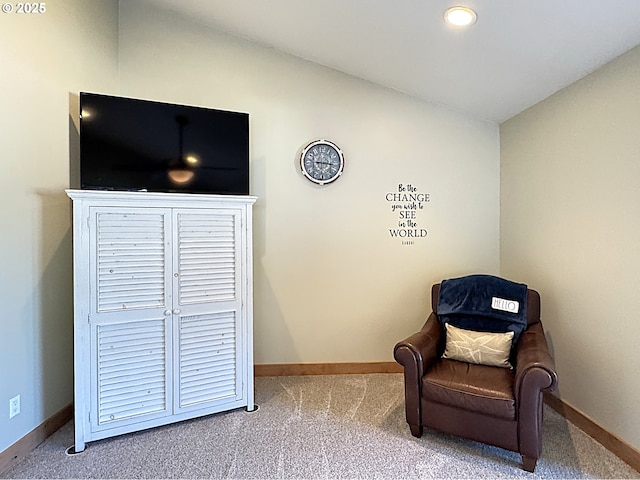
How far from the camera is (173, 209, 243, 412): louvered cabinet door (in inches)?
102

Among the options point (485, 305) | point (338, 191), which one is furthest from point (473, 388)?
point (338, 191)

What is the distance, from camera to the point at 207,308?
2.67 meters

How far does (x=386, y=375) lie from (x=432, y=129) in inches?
91.7

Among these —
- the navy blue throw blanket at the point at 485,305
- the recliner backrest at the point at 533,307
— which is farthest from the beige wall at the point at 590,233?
the navy blue throw blanket at the point at 485,305

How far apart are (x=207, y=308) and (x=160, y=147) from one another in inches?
45.9

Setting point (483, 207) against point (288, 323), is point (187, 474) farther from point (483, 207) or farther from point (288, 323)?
point (483, 207)

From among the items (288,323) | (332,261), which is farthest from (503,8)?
(288,323)

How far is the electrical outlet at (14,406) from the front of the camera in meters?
2.19

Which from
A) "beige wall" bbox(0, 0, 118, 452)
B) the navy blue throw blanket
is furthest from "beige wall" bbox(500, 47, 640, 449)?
"beige wall" bbox(0, 0, 118, 452)

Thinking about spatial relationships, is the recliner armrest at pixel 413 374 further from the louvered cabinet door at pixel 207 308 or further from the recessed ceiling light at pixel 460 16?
the recessed ceiling light at pixel 460 16

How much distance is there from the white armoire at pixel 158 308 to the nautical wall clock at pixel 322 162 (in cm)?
92

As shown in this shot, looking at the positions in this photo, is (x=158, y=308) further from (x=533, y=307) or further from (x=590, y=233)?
(x=590, y=233)

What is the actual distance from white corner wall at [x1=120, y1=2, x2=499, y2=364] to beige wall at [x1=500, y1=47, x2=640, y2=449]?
1.94 ft

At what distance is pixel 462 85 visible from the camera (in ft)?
10.2
